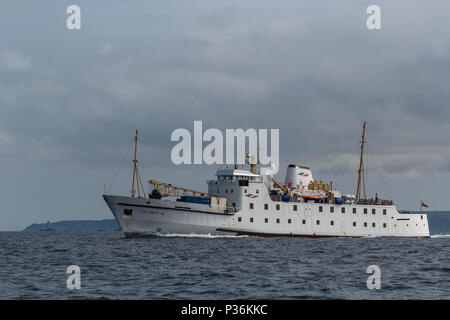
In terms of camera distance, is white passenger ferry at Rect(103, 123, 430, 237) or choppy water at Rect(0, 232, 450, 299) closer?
choppy water at Rect(0, 232, 450, 299)

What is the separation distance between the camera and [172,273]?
30531mm

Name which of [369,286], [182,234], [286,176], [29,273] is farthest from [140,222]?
[369,286]

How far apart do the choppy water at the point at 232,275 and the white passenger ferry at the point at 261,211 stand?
12.4 meters

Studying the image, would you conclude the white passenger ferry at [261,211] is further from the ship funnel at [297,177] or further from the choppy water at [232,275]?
the choppy water at [232,275]

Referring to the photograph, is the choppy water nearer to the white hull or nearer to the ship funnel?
the white hull

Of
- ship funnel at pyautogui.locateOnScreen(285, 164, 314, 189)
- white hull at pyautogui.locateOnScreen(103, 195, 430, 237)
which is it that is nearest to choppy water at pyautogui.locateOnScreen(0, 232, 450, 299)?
white hull at pyautogui.locateOnScreen(103, 195, 430, 237)

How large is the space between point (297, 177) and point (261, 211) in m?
10.4

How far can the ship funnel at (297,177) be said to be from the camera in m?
69.9

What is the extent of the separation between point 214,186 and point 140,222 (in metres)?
10.7

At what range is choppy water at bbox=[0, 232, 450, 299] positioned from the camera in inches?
957

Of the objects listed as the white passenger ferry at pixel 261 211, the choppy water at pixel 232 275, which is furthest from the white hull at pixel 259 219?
the choppy water at pixel 232 275

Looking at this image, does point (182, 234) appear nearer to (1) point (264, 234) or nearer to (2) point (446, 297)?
(1) point (264, 234)

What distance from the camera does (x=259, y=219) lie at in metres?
61.9

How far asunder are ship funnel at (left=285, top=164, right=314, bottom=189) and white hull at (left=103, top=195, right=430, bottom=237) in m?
4.84
